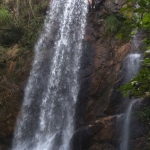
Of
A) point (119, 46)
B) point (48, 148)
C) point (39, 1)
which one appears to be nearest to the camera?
point (48, 148)

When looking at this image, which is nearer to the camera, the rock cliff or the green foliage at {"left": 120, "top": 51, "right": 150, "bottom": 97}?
the green foliage at {"left": 120, "top": 51, "right": 150, "bottom": 97}

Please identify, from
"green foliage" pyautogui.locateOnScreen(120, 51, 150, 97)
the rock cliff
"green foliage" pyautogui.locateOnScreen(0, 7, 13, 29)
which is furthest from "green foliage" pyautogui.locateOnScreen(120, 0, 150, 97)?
"green foliage" pyautogui.locateOnScreen(0, 7, 13, 29)

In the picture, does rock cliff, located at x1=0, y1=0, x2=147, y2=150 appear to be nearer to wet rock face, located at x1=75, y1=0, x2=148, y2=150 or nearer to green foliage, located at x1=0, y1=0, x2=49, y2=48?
wet rock face, located at x1=75, y1=0, x2=148, y2=150

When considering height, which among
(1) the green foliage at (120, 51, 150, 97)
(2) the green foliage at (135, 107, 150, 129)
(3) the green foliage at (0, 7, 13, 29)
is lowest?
(2) the green foliage at (135, 107, 150, 129)

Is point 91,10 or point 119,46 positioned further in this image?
point 91,10

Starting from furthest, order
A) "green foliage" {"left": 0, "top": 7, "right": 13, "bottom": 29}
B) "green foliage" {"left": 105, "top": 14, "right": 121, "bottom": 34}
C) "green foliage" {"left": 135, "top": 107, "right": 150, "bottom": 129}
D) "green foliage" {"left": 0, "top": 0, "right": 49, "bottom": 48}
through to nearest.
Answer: "green foliage" {"left": 0, "top": 7, "right": 13, "bottom": 29} → "green foliage" {"left": 0, "top": 0, "right": 49, "bottom": 48} → "green foliage" {"left": 105, "top": 14, "right": 121, "bottom": 34} → "green foliage" {"left": 135, "top": 107, "right": 150, "bottom": 129}

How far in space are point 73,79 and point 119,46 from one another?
2.23 metres

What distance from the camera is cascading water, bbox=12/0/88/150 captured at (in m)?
9.35

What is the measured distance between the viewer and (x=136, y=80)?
2.10 meters

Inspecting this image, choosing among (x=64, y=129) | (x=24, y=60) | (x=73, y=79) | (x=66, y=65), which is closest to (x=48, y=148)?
(x=64, y=129)

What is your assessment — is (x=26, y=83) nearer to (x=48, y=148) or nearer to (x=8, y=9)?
(x=48, y=148)

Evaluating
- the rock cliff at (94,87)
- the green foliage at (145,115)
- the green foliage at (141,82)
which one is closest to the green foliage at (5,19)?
the rock cliff at (94,87)

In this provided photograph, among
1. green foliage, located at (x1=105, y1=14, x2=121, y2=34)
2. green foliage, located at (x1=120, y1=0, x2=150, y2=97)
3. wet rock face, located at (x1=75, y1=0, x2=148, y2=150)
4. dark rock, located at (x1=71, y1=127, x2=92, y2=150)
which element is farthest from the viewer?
green foliage, located at (x1=105, y1=14, x2=121, y2=34)

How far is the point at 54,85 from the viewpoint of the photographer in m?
10.3
